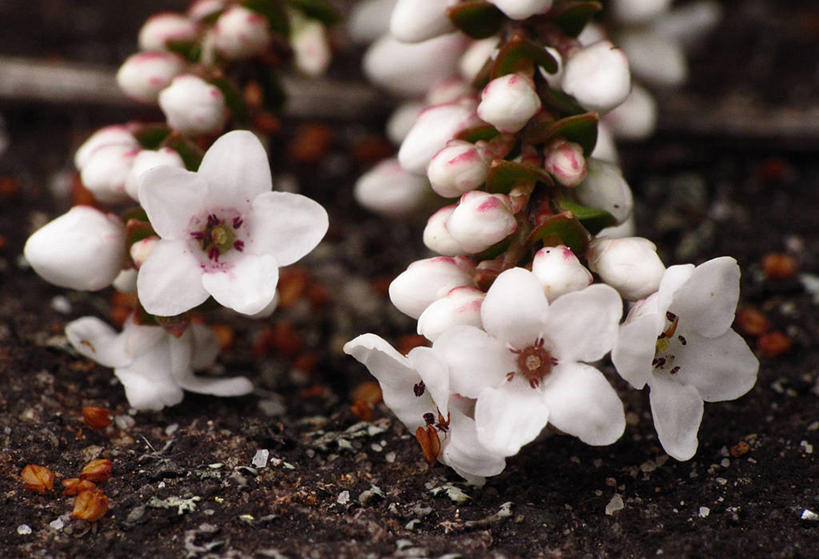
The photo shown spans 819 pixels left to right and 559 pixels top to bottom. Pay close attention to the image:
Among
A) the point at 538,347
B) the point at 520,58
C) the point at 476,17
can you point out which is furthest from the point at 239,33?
the point at 538,347

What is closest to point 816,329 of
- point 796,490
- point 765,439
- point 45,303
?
point 765,439

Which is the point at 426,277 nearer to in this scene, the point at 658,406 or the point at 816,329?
the point at 658,406

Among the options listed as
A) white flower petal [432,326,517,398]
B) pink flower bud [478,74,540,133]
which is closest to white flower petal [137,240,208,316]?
white flower petal [432,326,517,398]

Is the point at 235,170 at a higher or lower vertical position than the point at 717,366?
higher

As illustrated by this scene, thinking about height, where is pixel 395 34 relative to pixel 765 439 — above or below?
above

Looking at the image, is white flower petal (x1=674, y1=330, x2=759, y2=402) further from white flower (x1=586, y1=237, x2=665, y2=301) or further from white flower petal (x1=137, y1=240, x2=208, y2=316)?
white flower petal (x1=137, y1=240, x2=208, y2=316)

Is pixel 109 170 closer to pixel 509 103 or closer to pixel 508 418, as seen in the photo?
pixel 509 103

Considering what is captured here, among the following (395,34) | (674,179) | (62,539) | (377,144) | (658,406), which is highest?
(395,34)
